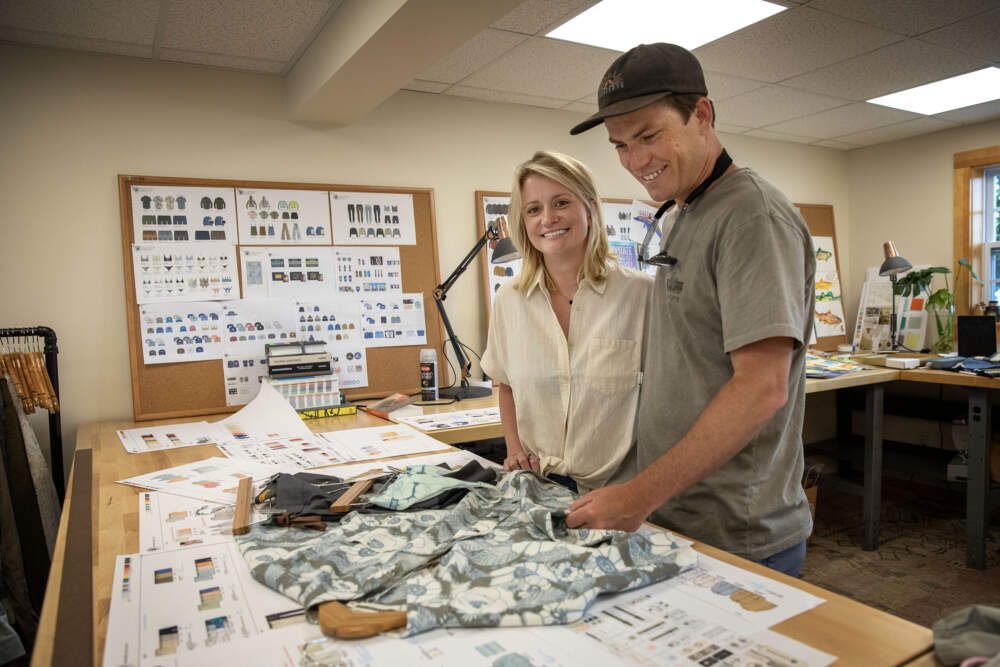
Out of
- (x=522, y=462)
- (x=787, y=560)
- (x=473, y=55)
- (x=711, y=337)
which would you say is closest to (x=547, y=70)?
(x=473, y=55)

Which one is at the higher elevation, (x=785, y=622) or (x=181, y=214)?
(x=181, y=214)

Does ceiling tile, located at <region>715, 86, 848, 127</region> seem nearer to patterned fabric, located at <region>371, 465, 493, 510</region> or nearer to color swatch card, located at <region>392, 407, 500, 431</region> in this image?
color swatch card, located at <region>392, 407, 500, 431</region>

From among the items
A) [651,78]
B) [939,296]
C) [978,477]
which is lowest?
[978,477]

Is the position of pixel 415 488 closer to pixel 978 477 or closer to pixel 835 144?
pixel 978 477

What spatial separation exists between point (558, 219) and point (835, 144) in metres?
4.31

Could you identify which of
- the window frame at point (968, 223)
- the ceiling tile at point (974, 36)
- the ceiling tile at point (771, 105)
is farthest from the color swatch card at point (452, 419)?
the window frame at point (968, 223)

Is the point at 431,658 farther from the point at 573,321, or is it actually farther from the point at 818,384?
the point at 818,384

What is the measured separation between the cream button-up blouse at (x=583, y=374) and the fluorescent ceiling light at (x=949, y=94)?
10.2 feet

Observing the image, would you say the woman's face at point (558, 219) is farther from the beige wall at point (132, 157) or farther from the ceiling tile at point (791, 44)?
the beige wall at point (132, 157)

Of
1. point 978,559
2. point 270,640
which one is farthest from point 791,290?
point 978,559

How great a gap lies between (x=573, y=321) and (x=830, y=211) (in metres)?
4.39

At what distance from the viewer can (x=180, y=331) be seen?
287 cm

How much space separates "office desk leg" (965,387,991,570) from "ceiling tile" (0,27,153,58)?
161 inches

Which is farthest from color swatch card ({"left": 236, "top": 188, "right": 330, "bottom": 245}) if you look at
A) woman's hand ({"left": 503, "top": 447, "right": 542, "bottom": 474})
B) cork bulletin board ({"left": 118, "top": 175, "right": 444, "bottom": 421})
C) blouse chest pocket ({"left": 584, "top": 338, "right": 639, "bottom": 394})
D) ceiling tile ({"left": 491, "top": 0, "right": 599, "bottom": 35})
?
blouse chest pocket ({"left": 584, "top": 338, "right": 639, "bottom": 394})
